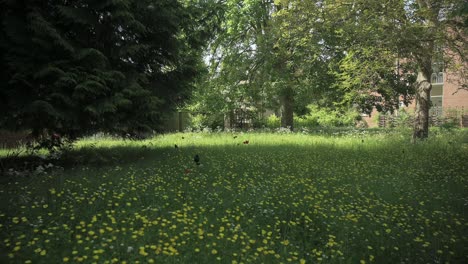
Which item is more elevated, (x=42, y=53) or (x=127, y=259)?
(x=42, y=53)

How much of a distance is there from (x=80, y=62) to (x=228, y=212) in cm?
375

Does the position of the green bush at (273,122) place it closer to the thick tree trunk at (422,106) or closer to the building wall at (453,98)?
the thick tree trunk at (422,106)

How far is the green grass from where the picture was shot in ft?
13.4

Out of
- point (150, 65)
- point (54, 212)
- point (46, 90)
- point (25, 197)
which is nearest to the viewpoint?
point (54, 212)

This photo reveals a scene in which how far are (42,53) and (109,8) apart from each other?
1.47 m

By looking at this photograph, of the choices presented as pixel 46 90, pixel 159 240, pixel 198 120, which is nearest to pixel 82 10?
pixel 46 90

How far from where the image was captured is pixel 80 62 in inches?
251

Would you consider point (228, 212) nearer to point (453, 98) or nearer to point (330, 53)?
point (330, 53)

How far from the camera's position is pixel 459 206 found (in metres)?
6.36

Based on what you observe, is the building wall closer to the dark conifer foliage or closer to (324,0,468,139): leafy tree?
(324,0,468,139): leafy tree

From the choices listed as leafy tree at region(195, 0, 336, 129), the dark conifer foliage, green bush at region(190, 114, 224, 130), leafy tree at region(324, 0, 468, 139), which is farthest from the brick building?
the dark conifer foliage

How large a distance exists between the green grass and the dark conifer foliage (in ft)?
3.45

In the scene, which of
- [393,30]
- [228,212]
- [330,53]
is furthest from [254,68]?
[228,212]

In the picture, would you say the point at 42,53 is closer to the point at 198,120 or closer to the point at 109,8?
the point at 109,8
